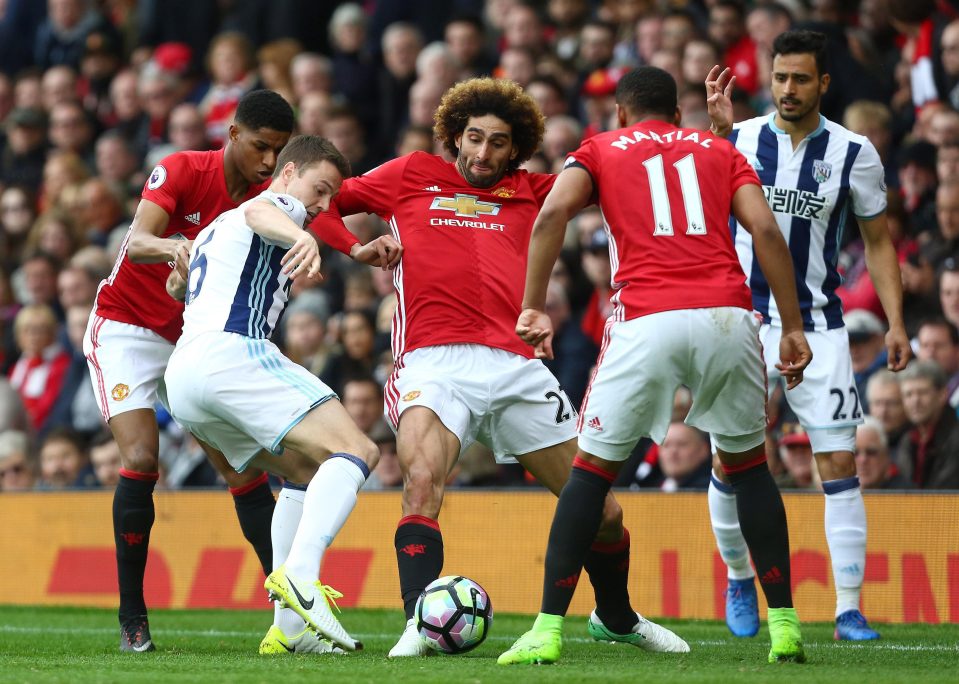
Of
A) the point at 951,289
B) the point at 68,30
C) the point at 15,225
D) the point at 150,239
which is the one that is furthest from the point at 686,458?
the point at 68,30

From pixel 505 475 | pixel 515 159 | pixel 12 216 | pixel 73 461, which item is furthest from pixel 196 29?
pixel 515 159

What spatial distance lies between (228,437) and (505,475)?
4.52 metres

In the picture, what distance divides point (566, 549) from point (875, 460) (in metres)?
3.80

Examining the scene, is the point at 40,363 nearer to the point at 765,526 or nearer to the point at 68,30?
the point at 68,30

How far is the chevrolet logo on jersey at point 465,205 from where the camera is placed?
7137 mm

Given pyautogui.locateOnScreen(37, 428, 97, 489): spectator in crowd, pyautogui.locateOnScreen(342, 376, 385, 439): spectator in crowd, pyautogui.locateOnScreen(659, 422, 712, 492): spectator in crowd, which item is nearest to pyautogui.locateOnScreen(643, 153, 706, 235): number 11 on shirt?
pyautogui.locateOnScreen(659, 422, 712, 492): spectator in crowd

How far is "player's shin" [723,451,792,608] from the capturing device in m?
5.98

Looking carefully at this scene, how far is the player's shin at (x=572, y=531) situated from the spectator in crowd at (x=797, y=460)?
372 cm

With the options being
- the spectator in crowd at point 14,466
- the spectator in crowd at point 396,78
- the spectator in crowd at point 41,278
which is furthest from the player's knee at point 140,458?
the spectator in crowd at point 396,78

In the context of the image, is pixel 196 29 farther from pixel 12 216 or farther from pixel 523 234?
pixel 523 234

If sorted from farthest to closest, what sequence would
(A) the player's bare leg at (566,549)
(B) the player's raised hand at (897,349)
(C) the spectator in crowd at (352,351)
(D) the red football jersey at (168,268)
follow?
(C) the spectator in crowd at (352,351)
(B) the player's raised hand at (897,349)
(D) the red football jersey at (168,268)
(A) the player's bare leg at (566,549)

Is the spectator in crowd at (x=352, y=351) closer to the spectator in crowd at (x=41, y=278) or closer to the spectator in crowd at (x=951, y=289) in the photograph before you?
the spectator in crowd at (x=41, y=278)

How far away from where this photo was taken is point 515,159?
737 centimetres

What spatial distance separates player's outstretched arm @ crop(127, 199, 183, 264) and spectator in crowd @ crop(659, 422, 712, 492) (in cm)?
404
